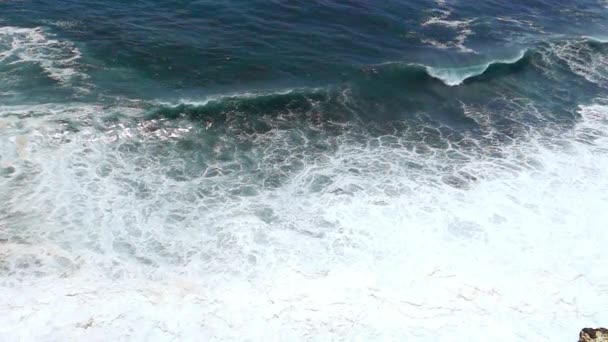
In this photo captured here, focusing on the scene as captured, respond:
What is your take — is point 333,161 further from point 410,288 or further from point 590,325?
point 590,325

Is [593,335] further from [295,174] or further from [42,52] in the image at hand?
[42,52]

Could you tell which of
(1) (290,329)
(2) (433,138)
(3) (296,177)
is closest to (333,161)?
(3) (296,177)

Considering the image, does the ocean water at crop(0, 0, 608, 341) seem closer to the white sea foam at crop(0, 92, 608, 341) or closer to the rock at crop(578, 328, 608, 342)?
the white sea foam at crop(0, 92, 608, 341)

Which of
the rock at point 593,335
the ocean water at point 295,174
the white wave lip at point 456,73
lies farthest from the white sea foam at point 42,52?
the rock at point 593,335

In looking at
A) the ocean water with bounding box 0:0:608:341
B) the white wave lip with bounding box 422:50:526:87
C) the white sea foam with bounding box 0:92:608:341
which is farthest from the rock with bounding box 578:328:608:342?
the white wave lip with bounding box 422:50:526:87

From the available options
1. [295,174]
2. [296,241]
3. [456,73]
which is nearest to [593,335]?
[296,241]
